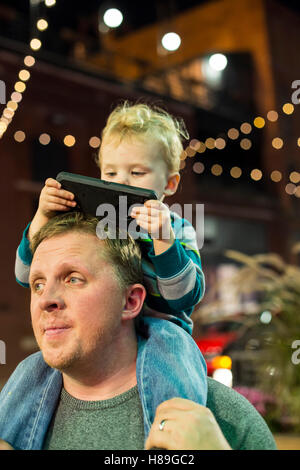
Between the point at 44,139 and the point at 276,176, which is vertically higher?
the point at 276,176

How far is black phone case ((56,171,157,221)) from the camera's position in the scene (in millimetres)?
1409

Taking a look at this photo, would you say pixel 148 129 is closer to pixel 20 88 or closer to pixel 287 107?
pixel 287 107

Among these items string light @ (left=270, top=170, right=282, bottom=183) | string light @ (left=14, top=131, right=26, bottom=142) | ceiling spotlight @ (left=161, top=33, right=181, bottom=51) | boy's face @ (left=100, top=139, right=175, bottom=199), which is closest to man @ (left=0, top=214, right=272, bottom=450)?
boy's face @ (left=100, top=139, right=175, bottom=199)

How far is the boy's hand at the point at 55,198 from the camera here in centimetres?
149

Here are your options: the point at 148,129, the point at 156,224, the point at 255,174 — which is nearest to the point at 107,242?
the point at 156,224

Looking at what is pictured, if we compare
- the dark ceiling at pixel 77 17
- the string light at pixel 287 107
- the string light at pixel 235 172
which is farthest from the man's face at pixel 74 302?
the string light at pixel 235 172

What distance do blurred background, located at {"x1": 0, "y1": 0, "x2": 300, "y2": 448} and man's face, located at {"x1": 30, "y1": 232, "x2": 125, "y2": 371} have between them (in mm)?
1993

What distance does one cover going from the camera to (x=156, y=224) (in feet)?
4.82

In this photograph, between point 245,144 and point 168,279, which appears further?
point 245,144

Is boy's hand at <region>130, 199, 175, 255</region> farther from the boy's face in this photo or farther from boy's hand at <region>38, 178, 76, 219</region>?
the boy's face

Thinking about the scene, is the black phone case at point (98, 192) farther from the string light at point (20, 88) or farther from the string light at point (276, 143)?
the string light at point (276, 143)

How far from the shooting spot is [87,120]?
11719 millimetres

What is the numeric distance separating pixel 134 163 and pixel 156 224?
1.98ft

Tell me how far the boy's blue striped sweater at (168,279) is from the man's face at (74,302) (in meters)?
0.19
